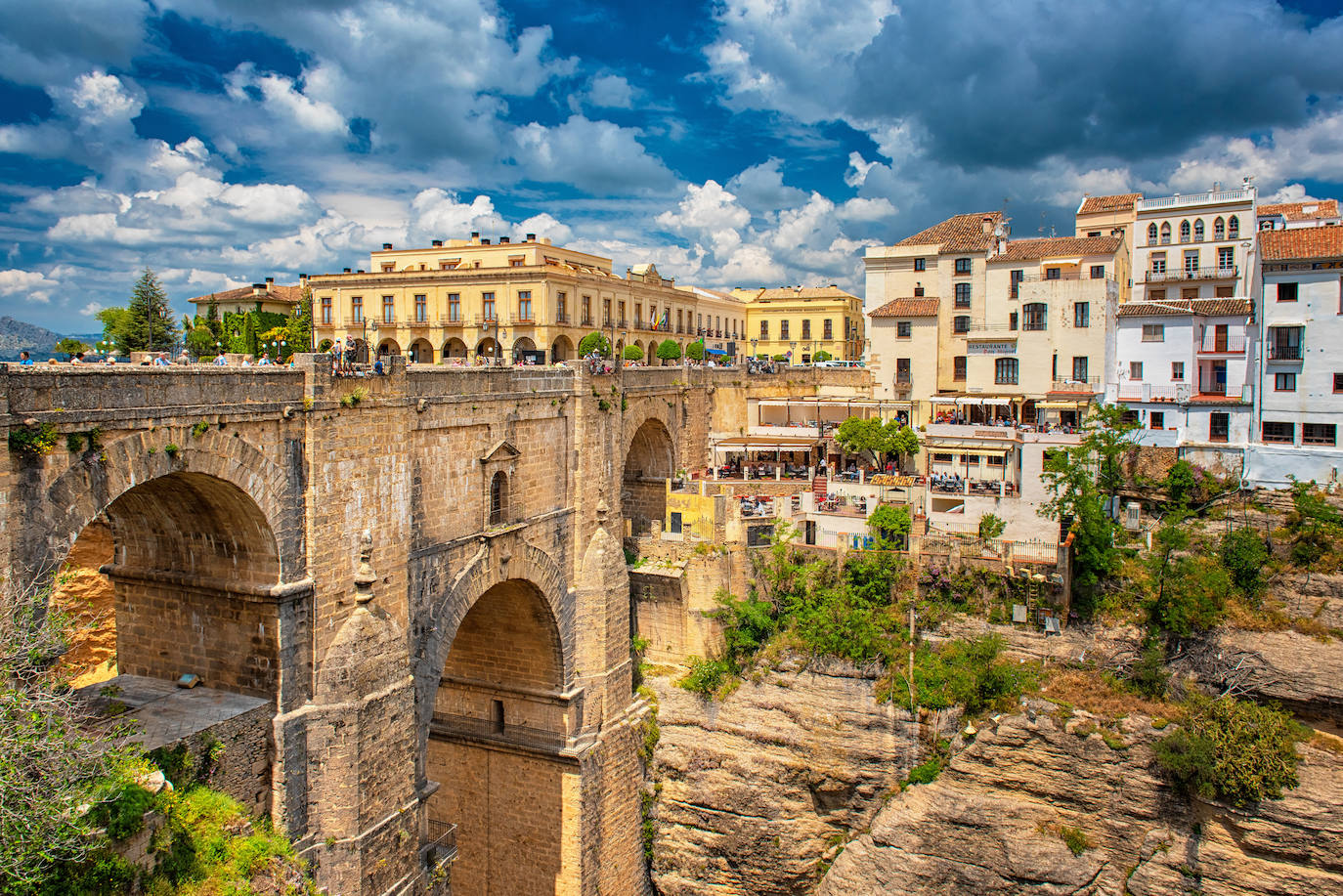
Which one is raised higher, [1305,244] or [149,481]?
[1305,244]

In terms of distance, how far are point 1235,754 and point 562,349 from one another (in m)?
30.7

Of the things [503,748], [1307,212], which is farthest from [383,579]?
[1307,212]

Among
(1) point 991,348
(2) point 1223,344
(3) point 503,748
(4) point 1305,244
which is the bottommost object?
(3) point 503,748

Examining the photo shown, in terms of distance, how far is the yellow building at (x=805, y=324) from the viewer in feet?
177

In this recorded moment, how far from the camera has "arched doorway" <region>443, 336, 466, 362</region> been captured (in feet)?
134

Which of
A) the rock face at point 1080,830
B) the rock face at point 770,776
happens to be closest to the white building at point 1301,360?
the rock face at point 1080,830

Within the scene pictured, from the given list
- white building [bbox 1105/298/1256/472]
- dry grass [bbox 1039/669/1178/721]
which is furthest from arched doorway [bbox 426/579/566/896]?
white building [bbox 1105/298/1256/472]

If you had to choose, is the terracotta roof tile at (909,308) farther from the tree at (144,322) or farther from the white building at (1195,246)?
the tree at (144,322)

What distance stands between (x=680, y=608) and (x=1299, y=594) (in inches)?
611

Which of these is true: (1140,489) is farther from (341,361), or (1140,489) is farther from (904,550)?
(341,361)

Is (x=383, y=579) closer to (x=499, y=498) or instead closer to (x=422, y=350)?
(x=499, y=498)

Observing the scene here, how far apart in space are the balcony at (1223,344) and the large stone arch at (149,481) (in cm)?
2787

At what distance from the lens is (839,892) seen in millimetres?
20812

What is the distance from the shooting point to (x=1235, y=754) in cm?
1872
